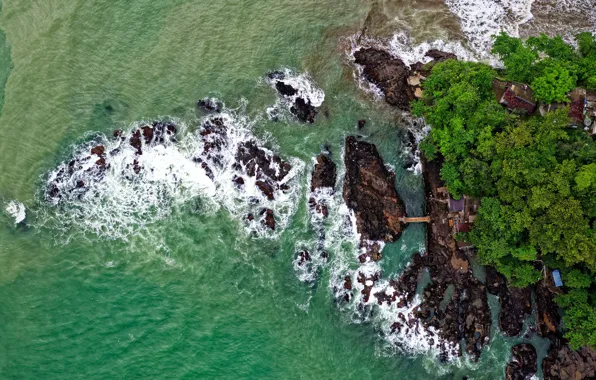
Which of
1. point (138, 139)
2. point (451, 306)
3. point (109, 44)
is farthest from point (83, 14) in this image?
point (451, 306)

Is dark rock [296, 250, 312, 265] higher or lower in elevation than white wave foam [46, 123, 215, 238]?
lower

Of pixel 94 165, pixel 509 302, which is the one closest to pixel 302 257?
pixel 509 302

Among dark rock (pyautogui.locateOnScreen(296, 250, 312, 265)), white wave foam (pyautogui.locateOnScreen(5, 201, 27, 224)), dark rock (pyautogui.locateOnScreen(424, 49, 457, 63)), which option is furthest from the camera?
dark rock (pyautogui.locateOnScreen(424, 49, 457, 63))

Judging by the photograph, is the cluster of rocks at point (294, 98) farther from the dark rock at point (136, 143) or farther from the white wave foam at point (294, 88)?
the dark rock at point (136, 143)

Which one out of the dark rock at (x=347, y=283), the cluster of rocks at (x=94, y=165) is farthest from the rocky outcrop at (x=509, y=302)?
the cluster of rocks at (x=94, y=165)

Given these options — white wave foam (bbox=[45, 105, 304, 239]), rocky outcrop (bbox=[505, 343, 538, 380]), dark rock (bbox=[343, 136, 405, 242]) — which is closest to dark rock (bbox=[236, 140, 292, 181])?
white wave foam (bbox=[45, 105, 304, 239])

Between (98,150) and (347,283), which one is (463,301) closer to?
(347,283)

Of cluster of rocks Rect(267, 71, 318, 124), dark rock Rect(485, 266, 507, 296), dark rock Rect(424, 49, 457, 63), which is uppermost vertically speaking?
dark rock Rect(424, 49, 457, 63)

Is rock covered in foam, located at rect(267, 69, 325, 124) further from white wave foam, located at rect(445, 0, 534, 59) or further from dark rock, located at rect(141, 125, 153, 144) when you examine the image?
white wave foam, located at rect(445, 0, 534, 59)
